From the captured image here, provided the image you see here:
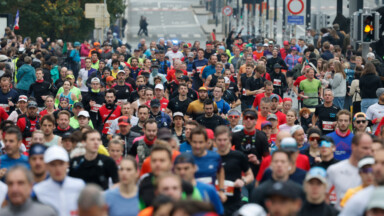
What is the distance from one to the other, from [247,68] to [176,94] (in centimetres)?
236

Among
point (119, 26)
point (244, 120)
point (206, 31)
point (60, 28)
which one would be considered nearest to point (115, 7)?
point (60, 28)

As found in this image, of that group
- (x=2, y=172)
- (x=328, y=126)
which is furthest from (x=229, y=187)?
(x=328, y=126)

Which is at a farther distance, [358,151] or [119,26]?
[119,26]

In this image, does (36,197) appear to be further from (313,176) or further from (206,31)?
(206,31)

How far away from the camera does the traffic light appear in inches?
891

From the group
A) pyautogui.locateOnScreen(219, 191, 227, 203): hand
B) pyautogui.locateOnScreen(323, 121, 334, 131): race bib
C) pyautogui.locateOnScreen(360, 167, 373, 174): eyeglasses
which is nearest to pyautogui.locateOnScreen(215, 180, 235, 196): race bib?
pyautogui.locateOnScreen(219, 191, 227, 203): hand

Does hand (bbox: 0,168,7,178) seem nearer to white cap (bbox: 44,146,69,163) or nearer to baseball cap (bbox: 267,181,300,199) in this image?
white cap (bbox: 44,146,69,163)

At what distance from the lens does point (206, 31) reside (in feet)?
246

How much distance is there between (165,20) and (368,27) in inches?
2447

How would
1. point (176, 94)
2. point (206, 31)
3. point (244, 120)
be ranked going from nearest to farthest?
point (244, 120)
point (176, 94)
point (206, 31)

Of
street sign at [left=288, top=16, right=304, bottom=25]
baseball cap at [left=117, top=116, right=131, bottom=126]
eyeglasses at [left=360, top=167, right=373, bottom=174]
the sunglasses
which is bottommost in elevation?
baseball cap at [left=117, top=116, right=131, bottom=126]

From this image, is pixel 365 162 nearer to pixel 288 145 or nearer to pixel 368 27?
pixel 288 145

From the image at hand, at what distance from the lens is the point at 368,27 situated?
22.7 m

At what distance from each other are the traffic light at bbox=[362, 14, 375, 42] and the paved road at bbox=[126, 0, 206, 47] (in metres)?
43.2
